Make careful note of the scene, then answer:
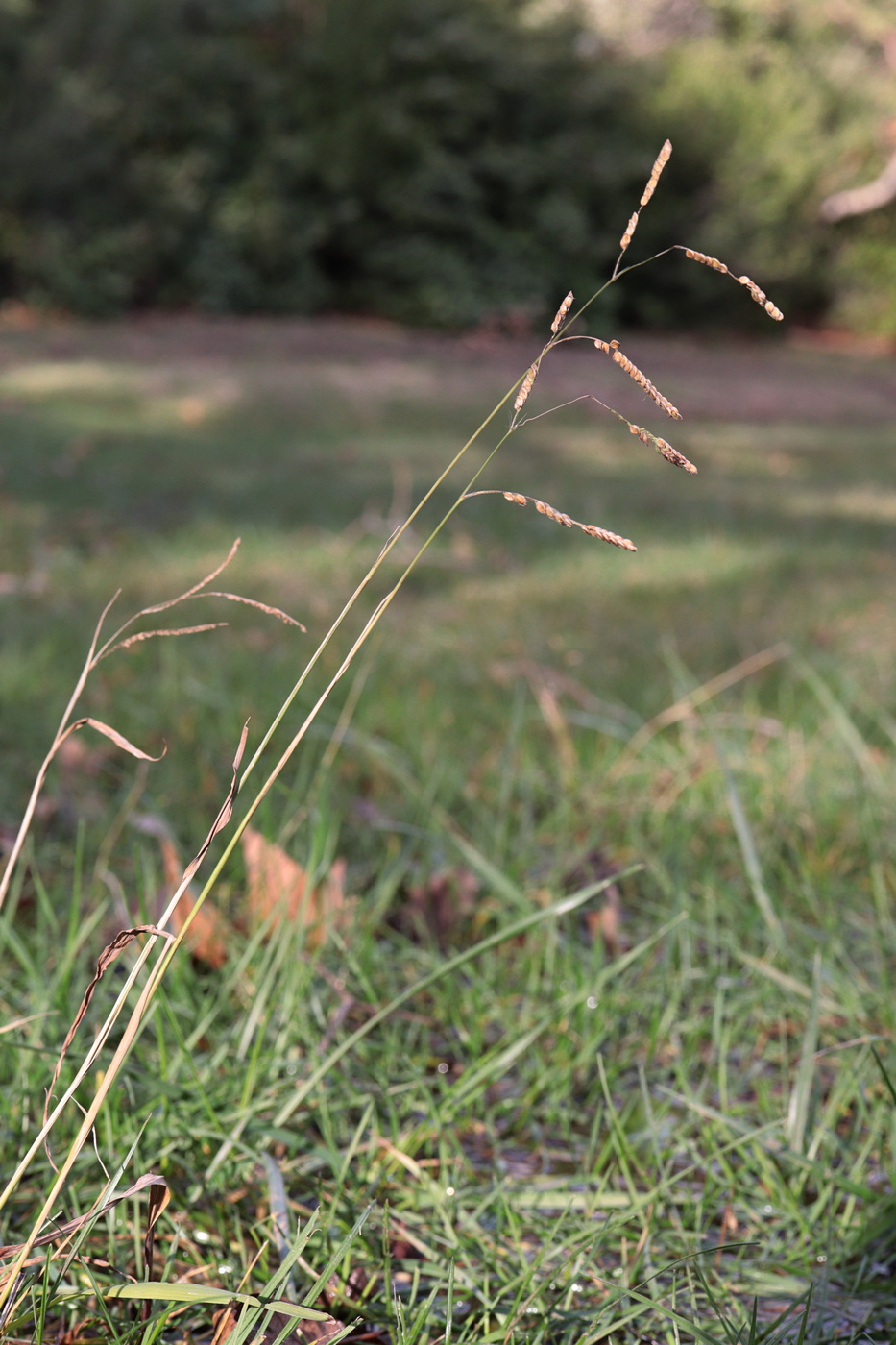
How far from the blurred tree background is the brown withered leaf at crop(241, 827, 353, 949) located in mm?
15558

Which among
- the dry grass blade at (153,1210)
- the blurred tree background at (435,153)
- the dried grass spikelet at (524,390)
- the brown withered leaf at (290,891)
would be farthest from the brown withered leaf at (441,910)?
the blurred tree background at (435,153)

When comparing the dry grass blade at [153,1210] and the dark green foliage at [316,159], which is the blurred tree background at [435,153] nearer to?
the dark green foliage at [316,159]

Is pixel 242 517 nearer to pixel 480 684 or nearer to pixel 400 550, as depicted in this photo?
pixel 400 550

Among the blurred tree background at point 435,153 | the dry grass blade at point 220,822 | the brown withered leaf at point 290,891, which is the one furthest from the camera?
the blurred tree background at point 435,153

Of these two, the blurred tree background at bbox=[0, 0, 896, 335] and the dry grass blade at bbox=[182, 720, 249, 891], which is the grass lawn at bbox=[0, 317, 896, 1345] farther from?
the blurred tree background at bbox=[0, 0, 896, 335]

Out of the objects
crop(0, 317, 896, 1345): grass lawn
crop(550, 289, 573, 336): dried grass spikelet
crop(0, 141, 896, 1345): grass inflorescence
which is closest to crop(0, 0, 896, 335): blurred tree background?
crop(0, 317, 896, 1345): grass lawn

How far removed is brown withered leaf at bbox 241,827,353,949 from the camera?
141 centimetres

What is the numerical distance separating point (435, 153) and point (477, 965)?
1850cm

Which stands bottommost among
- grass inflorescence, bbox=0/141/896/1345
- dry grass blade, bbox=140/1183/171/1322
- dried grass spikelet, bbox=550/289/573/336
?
grass inflorescence, bbox=0/141/896/1345

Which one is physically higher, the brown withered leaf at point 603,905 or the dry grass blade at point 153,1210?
the dry grass blade at point 153,1210

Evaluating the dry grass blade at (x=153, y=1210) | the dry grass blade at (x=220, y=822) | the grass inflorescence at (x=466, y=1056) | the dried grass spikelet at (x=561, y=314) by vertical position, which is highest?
the dried grass spikelet at (x=561, y=314)

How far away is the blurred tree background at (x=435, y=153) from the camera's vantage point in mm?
15609

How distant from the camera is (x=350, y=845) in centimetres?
191

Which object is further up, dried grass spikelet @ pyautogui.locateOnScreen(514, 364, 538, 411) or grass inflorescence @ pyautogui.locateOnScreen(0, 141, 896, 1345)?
dried grass spikelet @ pyautogui.locateOnScreen(514, 364, 538, 411)
